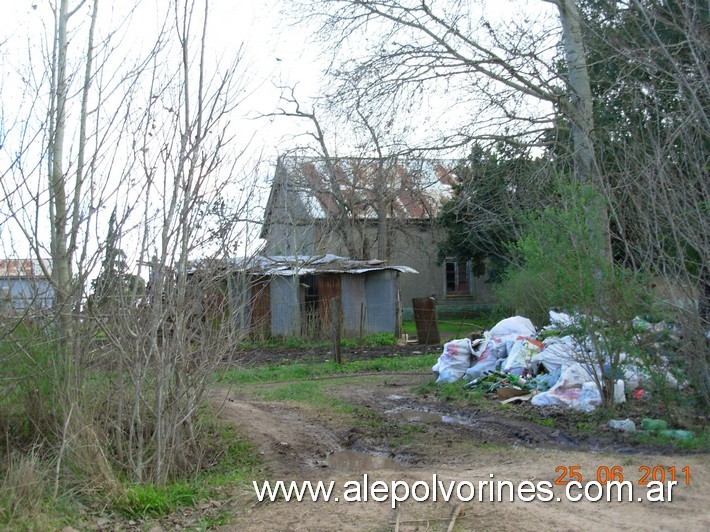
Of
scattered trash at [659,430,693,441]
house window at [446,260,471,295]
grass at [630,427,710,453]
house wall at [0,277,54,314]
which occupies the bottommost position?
grass at [630,427,710,453]

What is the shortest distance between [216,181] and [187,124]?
492mm

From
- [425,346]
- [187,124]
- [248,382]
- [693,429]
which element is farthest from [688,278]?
[425,346]

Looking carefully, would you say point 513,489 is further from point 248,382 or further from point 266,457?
point 248,382

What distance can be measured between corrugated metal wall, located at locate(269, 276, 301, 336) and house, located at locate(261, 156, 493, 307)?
4.51ft

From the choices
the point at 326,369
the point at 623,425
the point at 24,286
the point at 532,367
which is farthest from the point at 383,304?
the point at 24,286

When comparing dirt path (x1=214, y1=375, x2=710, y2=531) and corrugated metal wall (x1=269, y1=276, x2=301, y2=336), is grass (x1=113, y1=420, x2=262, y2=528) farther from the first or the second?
corrugated metal wall (x1=269, y1=276, x2=301, y2=336)

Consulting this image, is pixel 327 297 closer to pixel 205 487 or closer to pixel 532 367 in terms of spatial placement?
pixel 532 367

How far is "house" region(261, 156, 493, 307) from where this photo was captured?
1588cm

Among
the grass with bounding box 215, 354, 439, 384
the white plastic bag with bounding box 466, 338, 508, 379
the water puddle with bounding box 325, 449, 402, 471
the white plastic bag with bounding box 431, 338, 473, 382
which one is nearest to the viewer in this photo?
the water puddle with bounding box 325, 449, 402, 471

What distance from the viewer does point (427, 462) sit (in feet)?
21.1

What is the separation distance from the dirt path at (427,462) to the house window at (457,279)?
78.6 ft

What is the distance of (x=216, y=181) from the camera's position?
220 inches

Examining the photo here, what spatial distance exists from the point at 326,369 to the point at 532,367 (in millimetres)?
5230

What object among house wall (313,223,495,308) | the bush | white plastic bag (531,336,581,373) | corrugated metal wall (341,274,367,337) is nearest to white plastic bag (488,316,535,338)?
white plastic bag (531,336,581,373)
